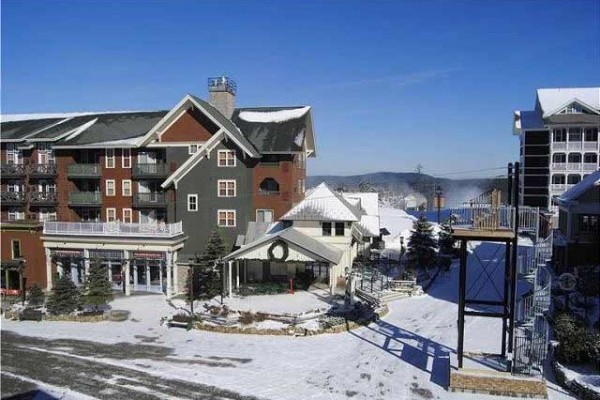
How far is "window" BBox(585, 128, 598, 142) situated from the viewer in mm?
56125

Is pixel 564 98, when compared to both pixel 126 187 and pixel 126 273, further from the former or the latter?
pixel 126 273

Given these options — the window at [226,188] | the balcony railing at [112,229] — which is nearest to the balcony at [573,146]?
the window at [226,188]

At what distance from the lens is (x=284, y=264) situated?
3634 cm

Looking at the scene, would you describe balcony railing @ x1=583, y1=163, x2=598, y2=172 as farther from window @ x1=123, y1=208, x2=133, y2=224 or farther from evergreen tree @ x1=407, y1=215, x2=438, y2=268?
window @ x1=123, y1=208, x2=133, y2=224

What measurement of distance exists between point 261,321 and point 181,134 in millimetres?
18486

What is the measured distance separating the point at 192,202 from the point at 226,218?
9.45 ft

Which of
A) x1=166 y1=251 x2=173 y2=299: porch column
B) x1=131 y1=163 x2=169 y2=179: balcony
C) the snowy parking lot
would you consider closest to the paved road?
the snowy parking lot

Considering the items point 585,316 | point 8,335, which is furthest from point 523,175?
point 8,335

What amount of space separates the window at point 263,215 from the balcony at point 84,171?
13066mm

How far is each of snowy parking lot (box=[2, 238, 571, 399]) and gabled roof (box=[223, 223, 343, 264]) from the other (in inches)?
234

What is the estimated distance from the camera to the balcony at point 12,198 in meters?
41.9

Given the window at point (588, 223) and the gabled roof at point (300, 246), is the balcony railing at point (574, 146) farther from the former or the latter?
the gabled roof at point (300, 246)

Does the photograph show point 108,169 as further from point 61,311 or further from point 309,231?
point 309,231

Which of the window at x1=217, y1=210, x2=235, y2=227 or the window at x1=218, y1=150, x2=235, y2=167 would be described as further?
the window at x1=217, y1=210, x2=235, y2=227
